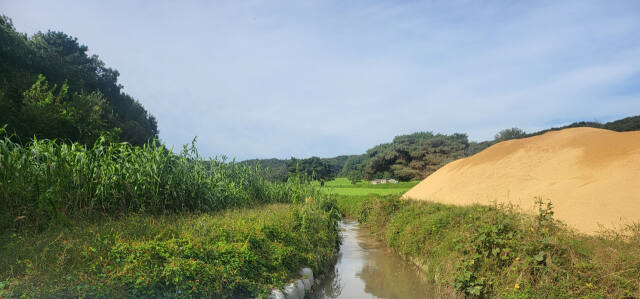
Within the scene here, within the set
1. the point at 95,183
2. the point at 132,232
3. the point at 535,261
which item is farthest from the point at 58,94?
the point at 535,261

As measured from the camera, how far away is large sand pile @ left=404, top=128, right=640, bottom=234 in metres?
7.30

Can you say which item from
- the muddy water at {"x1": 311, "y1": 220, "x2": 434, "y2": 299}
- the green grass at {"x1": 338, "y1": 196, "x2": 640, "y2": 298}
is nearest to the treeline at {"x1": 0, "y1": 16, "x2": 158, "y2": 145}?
the muddy water at {"x1": 311, "y1": 220, "x2": 434, "y2": 299}

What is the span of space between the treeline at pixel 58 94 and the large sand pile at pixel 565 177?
1076cm

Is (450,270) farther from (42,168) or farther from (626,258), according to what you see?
(42,168)

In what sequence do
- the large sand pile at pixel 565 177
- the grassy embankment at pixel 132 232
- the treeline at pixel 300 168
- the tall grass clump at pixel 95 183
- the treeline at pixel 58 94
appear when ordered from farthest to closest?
the treeline at pixel 58 94 < the treeline at pixel 300 168 < the large sand pile at pixel 565 177 < the tall grass clump at pixel 95 183 < the grassy embankment at pixel 132 232

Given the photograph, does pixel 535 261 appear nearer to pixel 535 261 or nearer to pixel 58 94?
pixel 535 261

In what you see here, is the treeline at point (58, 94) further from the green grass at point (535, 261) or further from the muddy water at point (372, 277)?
the green grass at point (535, 261)

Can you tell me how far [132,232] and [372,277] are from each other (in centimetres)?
560

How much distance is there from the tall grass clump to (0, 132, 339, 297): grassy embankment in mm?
19

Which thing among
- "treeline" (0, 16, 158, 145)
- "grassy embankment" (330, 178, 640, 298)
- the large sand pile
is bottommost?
"grassy embankment" (330, 178, 640, 298)

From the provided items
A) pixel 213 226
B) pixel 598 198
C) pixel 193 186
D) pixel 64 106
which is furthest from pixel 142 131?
pixel 598 198

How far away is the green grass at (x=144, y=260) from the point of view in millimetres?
3658

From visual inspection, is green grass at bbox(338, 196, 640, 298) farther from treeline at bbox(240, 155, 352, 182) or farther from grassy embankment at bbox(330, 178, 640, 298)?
treeline at bbox(240, 155, 352, 182)

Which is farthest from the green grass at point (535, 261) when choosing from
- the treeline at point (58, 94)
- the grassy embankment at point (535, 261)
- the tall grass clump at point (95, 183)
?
the treeline at point (58, 94)
